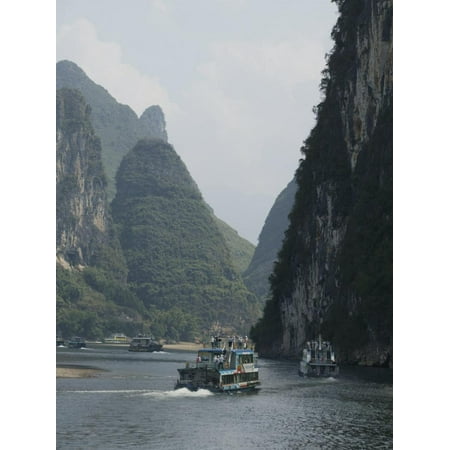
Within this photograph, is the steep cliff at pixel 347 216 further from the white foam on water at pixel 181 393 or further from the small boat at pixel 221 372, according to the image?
the white foam on water at pixel 181 393

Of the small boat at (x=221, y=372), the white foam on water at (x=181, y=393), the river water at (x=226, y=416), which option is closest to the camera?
the river water at (x=226, y=416)

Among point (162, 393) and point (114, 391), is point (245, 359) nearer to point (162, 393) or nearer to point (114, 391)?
point (162, 393)

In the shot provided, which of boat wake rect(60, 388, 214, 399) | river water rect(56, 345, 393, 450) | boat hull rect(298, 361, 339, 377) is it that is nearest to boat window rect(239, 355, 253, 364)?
river water rect(56, 345, 393, 450)

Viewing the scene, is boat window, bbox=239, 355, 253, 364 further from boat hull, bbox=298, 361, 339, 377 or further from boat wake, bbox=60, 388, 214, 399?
boat hull, bbox=298, 361, 339, 377

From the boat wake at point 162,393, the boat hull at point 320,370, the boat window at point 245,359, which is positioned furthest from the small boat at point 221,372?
the boat hull at point 320,370

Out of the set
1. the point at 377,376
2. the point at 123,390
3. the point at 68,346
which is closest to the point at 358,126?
the point at 377,376
